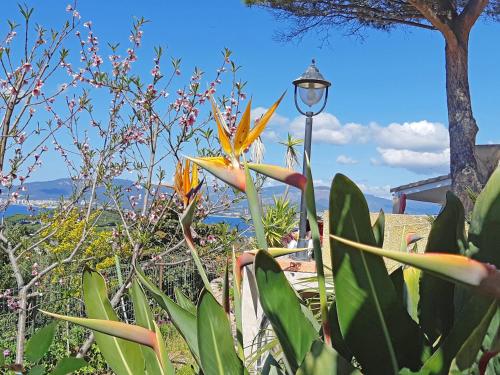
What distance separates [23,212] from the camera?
15.4ft

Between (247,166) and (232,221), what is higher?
(247,166)

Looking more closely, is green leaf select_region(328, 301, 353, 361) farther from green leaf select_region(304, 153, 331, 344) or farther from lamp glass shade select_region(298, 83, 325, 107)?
lamp glass shade select_region(298, 83, 325, 107)

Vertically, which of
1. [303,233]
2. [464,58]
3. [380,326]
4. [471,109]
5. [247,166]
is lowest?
[303,233]

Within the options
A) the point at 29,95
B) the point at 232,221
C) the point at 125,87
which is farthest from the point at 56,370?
the point at 232,221

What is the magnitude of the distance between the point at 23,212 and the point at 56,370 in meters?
3.91

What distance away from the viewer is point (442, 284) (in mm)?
781

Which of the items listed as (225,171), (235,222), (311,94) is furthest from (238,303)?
(311,94)

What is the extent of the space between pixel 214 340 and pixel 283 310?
115mm

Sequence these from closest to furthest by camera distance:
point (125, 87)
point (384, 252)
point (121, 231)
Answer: point (384, 252) < point (125, 87) < point (121, 231)

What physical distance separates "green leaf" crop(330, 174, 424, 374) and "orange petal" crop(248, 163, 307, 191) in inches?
2.6

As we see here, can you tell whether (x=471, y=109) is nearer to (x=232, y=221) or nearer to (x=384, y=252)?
(x=232, y=221)

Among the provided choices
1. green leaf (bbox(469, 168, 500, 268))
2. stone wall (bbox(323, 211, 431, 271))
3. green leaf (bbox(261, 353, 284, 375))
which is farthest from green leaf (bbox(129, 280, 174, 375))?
stone wall (bbox(323, 211, 431, 271))

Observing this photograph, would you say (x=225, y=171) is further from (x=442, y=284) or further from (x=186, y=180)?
(x=442, y=284)

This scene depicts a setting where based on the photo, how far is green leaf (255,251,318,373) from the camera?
2.40ft
